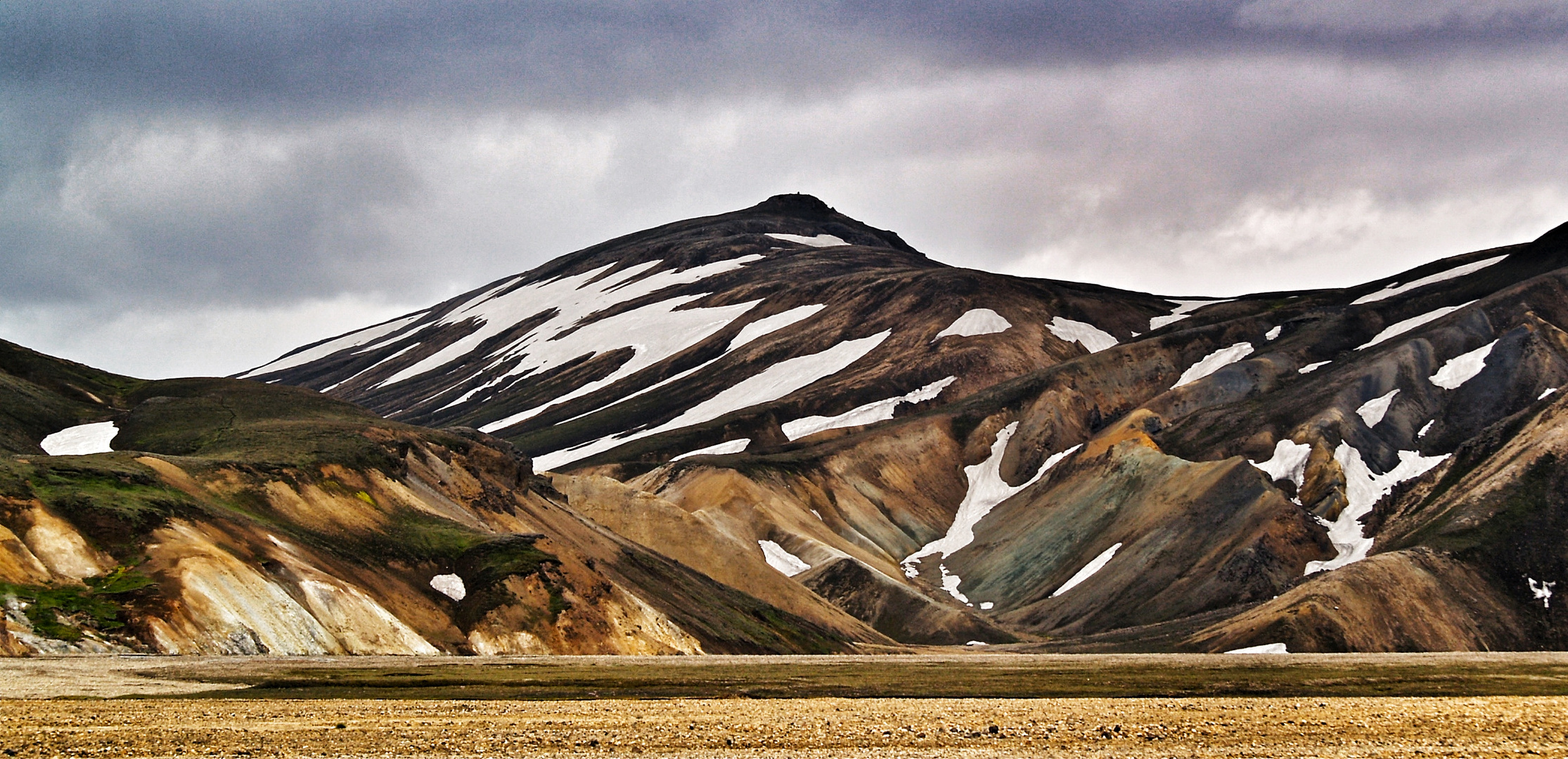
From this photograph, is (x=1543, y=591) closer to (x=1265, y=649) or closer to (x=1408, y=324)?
(x=1265, y=649)

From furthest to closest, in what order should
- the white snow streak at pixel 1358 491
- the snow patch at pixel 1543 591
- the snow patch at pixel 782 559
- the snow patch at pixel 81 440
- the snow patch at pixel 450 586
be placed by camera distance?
the snow patch at pixel 782 559
the white snow streak at pixel 1358 491
the snow patch at pixel 1543 591
the snow patch at pixel 81 440
the snow patch at pixel 450 586

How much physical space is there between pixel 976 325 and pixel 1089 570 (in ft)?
237

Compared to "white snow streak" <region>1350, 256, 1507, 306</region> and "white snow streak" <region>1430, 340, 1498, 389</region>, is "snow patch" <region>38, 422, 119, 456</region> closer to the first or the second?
"white snow streak" <region>1430, 340, 1498, 389</region>

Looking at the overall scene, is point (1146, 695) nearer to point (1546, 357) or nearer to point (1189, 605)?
point (1189, 605)

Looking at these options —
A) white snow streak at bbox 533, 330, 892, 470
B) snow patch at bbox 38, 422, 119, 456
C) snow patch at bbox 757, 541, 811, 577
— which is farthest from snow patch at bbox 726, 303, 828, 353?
snow patch at bbox 38, 422, 119, 456

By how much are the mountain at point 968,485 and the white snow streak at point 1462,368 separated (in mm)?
460

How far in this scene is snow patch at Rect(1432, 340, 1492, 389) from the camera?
11794 cm

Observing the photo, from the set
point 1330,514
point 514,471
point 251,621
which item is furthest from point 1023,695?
point 1330,514

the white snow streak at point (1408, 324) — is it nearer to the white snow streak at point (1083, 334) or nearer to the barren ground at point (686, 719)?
the white snow streak at point (1083, 334)

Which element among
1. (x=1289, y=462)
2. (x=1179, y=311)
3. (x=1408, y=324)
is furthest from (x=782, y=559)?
(x=1179, y=311)

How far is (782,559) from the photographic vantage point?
105 metres

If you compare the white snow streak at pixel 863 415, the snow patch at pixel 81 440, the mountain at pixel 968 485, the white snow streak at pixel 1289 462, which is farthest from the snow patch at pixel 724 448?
the snow patch at pixel 81 440

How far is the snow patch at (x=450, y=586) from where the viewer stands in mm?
56375

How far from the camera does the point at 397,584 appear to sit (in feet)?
181
